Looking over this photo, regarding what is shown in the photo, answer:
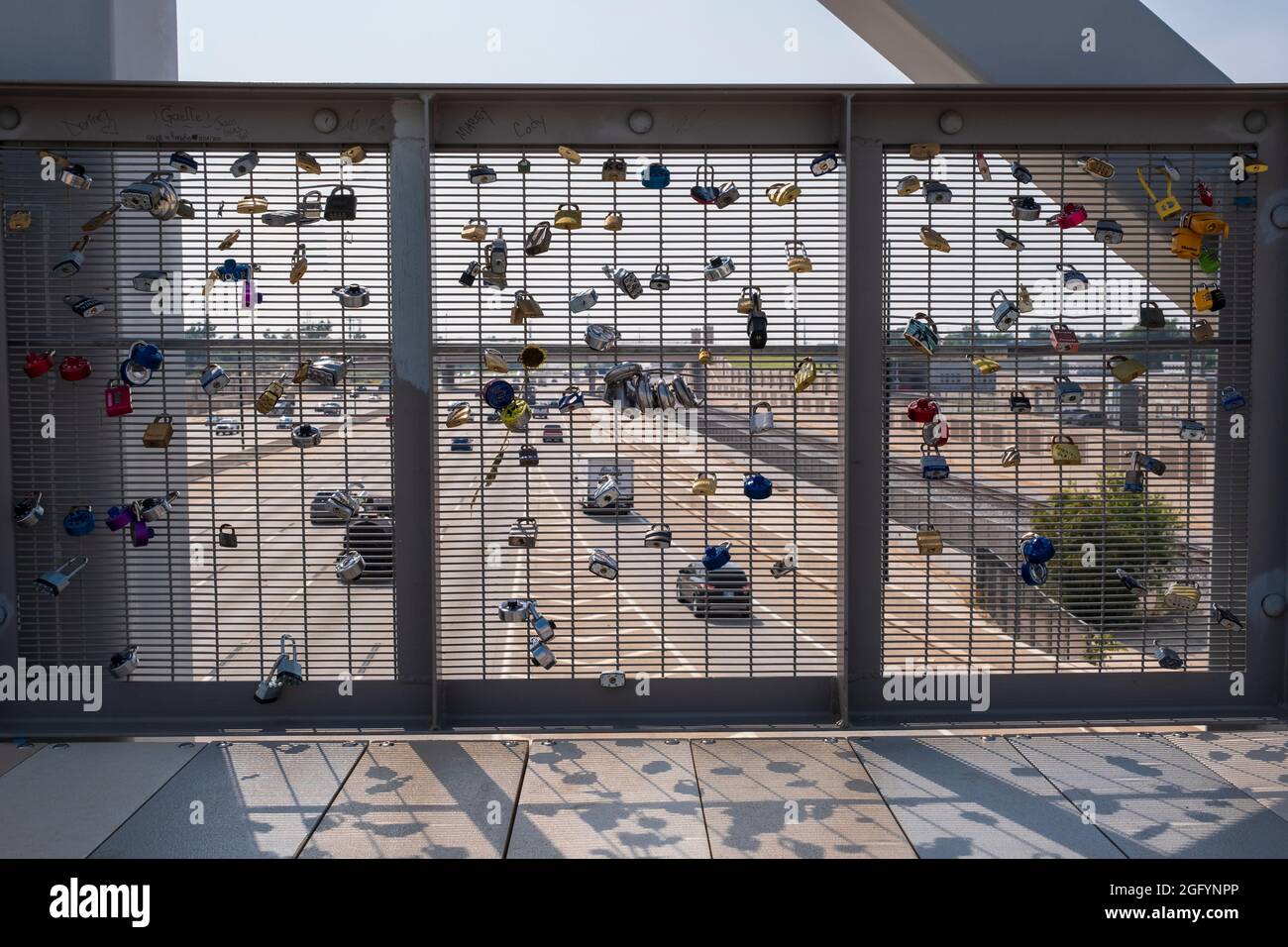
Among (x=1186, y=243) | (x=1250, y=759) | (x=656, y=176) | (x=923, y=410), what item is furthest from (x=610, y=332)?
(x=1250, y=759)

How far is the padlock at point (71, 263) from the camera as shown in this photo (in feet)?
14.3

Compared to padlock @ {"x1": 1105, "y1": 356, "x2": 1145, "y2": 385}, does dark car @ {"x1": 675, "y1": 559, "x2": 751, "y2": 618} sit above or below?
below

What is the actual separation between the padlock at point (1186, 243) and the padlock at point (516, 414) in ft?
9.25

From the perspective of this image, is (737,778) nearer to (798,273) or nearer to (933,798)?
(933,798)

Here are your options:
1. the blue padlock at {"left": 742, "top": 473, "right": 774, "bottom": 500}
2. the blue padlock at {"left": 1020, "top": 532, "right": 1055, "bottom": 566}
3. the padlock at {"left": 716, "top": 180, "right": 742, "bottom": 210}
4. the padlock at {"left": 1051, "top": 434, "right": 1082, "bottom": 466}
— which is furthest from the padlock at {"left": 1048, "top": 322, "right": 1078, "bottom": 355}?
the padlock at {"left": 716, "top": 180, "right": 742, "bottom": 210}

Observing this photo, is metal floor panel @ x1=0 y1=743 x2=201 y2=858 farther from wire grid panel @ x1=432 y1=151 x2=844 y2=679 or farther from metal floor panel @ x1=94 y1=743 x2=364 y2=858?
wire grid panel @ x1=432 y1=151 x2=844 y2=679

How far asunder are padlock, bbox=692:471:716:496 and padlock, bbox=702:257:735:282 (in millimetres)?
824

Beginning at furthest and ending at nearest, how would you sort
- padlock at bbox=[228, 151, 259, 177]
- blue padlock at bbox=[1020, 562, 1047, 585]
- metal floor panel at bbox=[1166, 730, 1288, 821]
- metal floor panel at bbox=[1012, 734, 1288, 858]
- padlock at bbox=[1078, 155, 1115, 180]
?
blue padlock at bbox=[1020, 562, 1047, 585] → padlock at bbox=[1078, 155, 1115, 180] → padlock at bbox=[228, 151, 259, 177] → metal floor panel at bbox=[1166, 730, 1288, 821] → metal floor panel at bbox=[1012, 734, 1288, 858]

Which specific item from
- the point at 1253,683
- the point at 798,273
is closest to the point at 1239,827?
the point at 1253,683

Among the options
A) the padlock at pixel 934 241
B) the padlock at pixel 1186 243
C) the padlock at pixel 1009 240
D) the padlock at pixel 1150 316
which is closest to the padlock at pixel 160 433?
the padlock at pixel 934 241

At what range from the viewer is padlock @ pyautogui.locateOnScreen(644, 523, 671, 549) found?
14.9 feet

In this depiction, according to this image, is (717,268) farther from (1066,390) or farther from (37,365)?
(37,365)

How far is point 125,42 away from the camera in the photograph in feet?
15.1

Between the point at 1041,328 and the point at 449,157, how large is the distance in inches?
103
